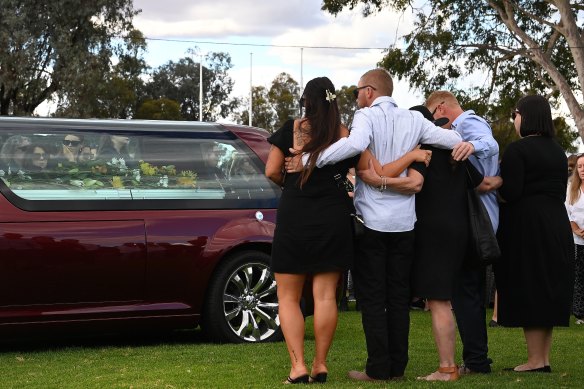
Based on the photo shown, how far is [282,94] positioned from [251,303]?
63.4m

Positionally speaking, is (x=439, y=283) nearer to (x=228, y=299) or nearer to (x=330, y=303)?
(x=330, y=303)

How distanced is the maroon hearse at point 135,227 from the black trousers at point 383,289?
2.20 meters

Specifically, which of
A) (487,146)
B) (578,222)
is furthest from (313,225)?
(578,222)

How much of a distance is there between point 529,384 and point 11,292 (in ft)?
12.0

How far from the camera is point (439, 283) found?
6641 mm

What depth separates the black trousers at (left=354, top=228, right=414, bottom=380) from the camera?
6.56 m

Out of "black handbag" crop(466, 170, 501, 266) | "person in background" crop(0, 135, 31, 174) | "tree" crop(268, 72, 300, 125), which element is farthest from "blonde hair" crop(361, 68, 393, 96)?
"tree" crop(268, 72, 300, 125)

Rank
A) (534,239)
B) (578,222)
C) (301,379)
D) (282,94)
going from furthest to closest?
(282,94)
(578,222)
(534,239)
(301,379)

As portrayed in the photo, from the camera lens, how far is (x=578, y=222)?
11.5 meters

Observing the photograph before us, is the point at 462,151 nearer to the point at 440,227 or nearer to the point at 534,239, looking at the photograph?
the point at 440,227

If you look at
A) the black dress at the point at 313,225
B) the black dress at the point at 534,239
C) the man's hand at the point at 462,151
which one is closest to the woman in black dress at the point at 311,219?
the black dress at the point at 313,225

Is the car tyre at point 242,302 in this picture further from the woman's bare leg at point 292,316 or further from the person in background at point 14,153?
the woman's bare leg at point 292,316

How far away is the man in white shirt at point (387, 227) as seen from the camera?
21.5ft

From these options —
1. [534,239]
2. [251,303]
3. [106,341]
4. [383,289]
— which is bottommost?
[106,341]
